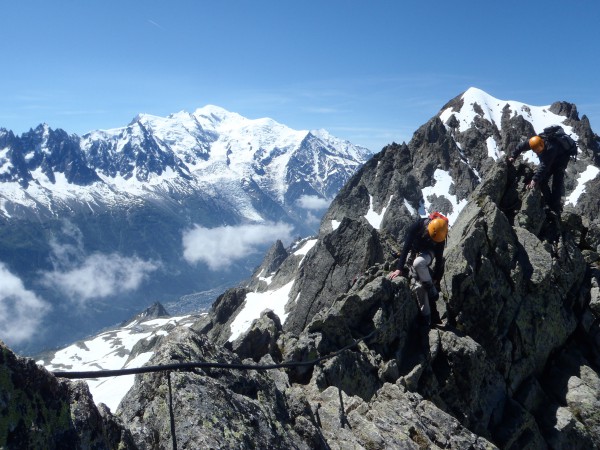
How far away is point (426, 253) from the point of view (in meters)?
22.9

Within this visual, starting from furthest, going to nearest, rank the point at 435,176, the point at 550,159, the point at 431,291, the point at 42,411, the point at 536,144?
the point at 435,176 → the point at 550,159 → the point at 536,144 → the point at 431,291 → the point at 42,411

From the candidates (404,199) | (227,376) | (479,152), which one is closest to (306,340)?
(227,376)

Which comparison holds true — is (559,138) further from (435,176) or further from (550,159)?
(435,176)

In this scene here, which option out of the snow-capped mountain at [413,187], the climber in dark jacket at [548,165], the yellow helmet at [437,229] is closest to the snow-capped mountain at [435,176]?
the snow-capped mountain at [413,187]

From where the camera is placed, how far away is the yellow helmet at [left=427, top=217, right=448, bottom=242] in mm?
21297

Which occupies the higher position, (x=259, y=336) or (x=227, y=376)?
(x=259, y=336)

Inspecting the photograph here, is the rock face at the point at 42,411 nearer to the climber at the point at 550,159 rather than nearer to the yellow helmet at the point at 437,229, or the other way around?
the yellow helmet at the point at 437,229

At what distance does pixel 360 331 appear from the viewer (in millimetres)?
24078

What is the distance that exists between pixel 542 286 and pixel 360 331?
10.3 meters

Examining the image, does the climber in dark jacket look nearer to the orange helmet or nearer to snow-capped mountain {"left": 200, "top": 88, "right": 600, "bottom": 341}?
the orange helmet


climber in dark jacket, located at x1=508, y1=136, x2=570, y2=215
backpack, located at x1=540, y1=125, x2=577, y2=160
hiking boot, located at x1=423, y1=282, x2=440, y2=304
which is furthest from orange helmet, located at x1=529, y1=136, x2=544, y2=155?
hiking boot, located at x1=423, y1=282, x2=440, y2=304

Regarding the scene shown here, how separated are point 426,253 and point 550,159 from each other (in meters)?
13.1

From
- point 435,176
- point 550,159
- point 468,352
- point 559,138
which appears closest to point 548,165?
point 550,159

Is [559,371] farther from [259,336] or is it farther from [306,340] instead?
[259,336]
